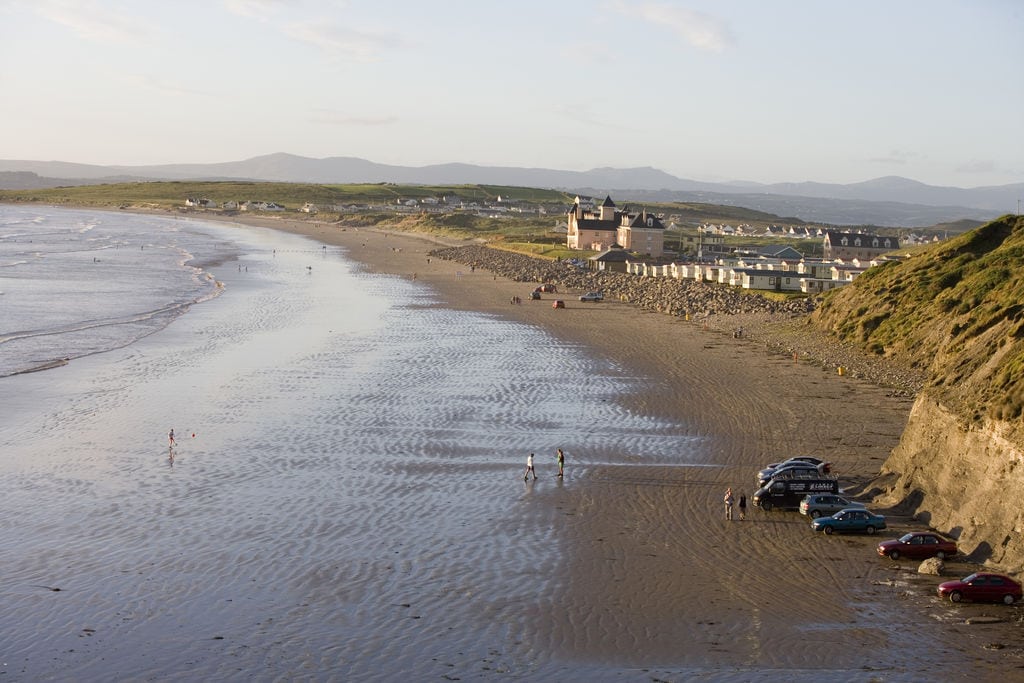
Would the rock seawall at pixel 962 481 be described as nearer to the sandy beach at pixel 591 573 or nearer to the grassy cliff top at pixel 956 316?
the grassy cliff top at pixel 956 316

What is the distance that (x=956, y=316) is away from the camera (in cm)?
4166

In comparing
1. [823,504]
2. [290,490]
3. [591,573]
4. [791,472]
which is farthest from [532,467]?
[823,504]

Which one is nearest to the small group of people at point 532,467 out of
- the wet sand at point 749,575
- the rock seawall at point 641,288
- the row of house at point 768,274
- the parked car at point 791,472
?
the wet sand at point 749,575

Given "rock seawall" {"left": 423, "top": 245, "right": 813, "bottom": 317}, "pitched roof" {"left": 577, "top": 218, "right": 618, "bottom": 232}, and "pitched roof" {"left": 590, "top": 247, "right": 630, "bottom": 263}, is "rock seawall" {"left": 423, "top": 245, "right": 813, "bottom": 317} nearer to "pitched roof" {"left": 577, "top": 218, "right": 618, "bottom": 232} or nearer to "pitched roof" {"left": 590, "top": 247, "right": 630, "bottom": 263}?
"pitched roof" {"left": 590, "top": 247, "right": 630, "bottom": 263}

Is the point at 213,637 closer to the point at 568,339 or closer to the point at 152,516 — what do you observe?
the point at 152,516

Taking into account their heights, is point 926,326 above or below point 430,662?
above

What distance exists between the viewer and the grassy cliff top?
23.6m

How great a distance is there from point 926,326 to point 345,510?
102ft

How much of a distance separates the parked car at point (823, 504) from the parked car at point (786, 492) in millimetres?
657

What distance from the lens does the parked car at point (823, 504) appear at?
23.3m

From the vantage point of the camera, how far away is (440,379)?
3944 centimetres

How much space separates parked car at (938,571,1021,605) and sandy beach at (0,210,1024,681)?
0.32m

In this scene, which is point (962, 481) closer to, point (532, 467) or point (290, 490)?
point (532, 467)

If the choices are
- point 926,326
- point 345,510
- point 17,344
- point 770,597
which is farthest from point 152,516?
point 926,326
